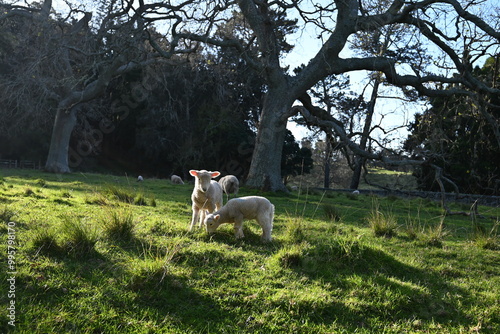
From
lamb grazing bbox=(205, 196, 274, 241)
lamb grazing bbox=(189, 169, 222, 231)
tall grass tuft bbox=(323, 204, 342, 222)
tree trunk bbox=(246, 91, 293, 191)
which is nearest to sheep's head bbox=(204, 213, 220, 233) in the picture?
lamb grazing bbox=(205, 196, 274, 241)

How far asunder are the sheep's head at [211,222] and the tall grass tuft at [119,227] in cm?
123

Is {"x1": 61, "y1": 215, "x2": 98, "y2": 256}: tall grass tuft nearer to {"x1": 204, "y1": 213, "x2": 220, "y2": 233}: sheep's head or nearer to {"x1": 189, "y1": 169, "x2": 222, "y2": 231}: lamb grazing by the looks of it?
{"x1": 204, "y1": 213, "x2": 220, "y2": 233}: sheep's head

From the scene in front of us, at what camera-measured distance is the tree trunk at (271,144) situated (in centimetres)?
1634

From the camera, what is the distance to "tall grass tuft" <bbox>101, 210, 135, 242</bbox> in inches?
245

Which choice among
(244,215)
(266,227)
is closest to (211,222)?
(244,215)

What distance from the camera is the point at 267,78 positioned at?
1673cm

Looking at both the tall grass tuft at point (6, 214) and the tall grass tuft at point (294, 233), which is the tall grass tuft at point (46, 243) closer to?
the tall grass tuft at point (6, 214)

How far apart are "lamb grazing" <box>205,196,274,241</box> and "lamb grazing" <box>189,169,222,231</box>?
2.31ft

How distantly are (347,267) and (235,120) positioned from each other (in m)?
25.2

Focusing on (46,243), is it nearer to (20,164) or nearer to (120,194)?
(120,194)

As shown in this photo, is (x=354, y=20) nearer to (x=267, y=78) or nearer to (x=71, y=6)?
(x=267, y=78)

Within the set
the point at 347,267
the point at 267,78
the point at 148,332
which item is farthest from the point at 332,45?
the point at 148,332

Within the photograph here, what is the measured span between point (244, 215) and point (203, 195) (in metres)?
1.09

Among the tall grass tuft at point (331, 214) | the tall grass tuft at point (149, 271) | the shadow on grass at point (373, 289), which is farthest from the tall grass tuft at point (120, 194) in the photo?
the shadow on grass at point (373, 289)
